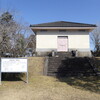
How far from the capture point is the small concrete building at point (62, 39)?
17.6 meters

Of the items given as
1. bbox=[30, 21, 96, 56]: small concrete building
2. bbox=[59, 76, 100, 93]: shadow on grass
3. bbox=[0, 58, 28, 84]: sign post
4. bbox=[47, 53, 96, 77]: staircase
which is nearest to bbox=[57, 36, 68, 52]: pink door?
bbox=[30, 21, 96, 56]: small concrete building

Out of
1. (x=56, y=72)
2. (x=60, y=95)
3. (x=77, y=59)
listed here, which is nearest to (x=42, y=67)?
(x=56, y=72)

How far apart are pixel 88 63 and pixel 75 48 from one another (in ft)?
19.2

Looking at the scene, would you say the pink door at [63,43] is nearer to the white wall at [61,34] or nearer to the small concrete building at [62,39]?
the small concrete building at [62,39]

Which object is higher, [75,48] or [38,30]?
[38,30]

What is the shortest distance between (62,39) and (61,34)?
718 mm

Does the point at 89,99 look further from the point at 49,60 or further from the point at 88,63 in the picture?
the point at 49,60

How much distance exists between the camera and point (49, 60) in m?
13.2

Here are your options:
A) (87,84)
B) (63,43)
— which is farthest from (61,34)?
(87,84)

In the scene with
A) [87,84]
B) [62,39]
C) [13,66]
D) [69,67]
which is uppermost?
[62,39]

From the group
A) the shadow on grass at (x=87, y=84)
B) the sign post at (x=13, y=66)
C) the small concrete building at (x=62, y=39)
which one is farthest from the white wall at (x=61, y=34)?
the shadow on grass at (x=87, y=84)

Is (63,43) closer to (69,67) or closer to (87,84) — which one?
(69,67)

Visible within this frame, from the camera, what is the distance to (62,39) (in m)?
18.0

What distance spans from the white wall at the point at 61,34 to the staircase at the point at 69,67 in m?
4.83
